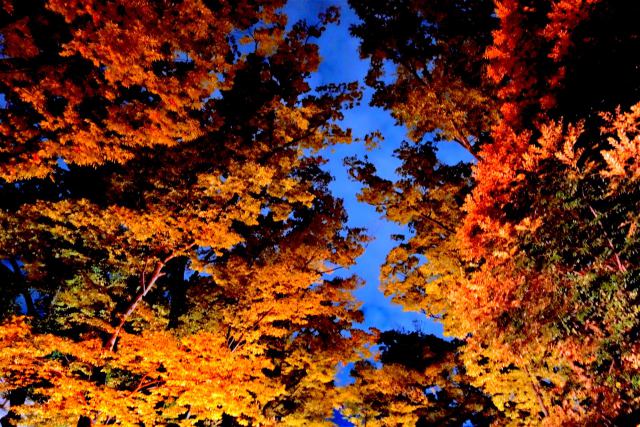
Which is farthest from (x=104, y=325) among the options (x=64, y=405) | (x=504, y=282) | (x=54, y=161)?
(x=504, y=282)

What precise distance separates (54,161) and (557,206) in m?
9.66

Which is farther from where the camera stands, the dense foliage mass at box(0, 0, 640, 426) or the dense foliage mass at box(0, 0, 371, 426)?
the dense foliage mass at box(0, 0, 371, 426)

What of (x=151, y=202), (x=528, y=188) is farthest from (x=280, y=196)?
(x=528, y=188)

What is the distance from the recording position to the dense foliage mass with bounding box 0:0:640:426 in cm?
464

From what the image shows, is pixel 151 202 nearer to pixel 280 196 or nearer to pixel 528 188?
pixel 280 196

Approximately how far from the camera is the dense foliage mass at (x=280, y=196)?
4637 mm

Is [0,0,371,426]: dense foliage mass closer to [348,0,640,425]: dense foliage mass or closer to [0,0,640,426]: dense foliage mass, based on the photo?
[0,0,640,426]: dense foliage mass

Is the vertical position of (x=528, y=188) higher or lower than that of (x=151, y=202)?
lower

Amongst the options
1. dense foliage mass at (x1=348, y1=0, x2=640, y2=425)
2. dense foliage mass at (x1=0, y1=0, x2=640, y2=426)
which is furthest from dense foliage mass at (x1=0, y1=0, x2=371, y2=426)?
dense foliage mass at (x1=348, y1=0, x2=640, y2=425)

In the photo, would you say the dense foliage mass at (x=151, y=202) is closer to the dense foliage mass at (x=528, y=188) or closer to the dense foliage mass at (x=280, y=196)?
the dense foliage mass at (x=280, y=196)

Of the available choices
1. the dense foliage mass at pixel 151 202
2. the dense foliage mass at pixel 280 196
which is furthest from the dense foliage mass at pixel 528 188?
the dense foliage mass at pixel 151 202

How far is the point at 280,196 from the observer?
40.4ft

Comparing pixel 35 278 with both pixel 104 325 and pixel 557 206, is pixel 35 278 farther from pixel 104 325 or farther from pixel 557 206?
pixel 557 206

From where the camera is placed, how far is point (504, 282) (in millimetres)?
4984
